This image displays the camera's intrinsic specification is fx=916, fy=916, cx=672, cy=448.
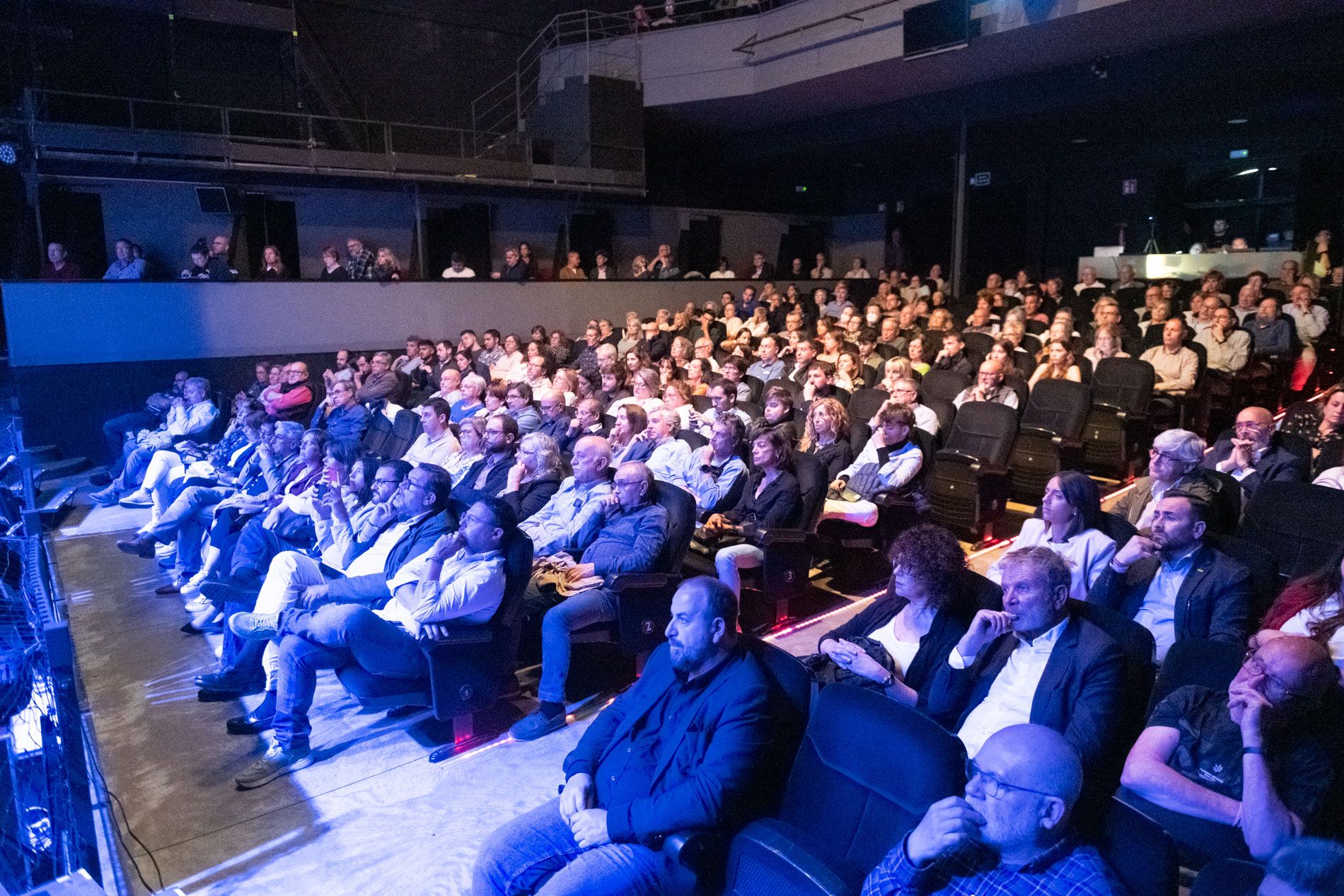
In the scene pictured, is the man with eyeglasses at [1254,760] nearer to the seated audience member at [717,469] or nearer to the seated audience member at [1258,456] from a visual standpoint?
the seated audience member at [1258,456]

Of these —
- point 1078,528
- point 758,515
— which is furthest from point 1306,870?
point 758,515

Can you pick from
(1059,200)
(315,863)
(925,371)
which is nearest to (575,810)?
(315,863)

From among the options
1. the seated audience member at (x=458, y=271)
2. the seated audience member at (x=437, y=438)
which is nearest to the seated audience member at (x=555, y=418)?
the seated audience member at (x=437, y=438)

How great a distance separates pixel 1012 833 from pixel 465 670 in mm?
1980

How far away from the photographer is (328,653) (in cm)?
302

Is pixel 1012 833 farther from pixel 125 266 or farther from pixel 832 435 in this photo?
pixel 125 266

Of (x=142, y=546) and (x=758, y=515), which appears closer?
(x=758, y=515)

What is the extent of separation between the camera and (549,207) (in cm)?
1275

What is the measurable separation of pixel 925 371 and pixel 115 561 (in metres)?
5.33

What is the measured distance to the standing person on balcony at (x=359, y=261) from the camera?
10.5 metres

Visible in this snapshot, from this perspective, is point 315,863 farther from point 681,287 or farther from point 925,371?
point 681,287

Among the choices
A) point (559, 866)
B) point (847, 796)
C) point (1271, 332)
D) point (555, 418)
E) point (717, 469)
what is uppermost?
point (1271, 332)

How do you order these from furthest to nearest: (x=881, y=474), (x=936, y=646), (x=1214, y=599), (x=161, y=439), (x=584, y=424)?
(x=161, y=439), (x=584, y=424), (x=881, y=474), (x=1214, y=599), (x=936, y=646)

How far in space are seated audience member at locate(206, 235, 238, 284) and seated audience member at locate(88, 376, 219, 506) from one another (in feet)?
7.14
